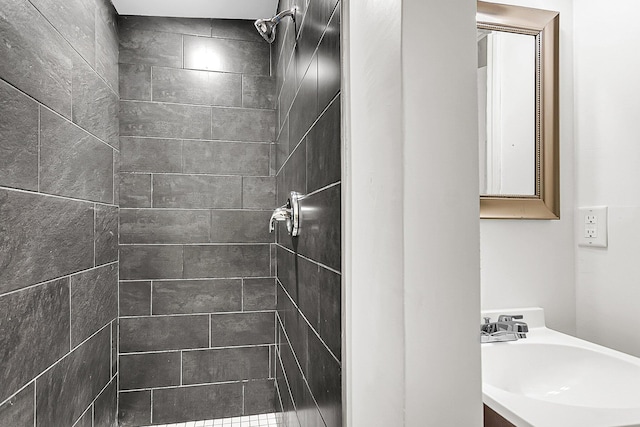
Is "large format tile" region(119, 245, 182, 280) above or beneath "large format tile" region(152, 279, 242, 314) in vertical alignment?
above

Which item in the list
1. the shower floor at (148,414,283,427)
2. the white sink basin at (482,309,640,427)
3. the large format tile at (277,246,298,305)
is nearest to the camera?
the white sink basin at (482,309,640,427)

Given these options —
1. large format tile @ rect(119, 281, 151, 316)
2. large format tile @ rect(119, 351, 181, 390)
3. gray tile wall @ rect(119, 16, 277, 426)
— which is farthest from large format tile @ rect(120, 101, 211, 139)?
large format tile @ rect(119, 351, 181, 390)

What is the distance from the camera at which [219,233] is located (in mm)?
2428

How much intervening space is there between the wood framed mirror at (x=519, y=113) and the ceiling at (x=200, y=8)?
1307mm

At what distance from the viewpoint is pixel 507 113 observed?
4.96ft

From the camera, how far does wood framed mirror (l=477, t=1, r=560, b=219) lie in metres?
1.49

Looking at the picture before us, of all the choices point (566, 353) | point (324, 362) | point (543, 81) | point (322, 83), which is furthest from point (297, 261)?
point (543, 81)

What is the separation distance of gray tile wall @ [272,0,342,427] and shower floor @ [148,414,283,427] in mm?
483

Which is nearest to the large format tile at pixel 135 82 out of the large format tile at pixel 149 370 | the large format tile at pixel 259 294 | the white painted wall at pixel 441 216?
the large format tile at pixel 259 294

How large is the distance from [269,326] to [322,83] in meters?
1.78

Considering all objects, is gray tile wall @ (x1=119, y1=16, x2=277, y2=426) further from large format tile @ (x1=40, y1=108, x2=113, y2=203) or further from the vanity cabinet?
the vanity cabinet

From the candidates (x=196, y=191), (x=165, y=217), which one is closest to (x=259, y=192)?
(x=196, y=191)

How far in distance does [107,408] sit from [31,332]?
3.23 feet

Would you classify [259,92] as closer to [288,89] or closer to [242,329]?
[288,89]
